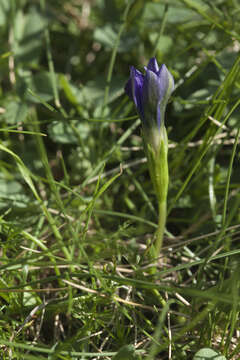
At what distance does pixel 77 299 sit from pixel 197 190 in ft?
2.23

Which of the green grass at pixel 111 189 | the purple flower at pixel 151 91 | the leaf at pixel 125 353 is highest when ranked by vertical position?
A: the purple flower at pixel 151 91

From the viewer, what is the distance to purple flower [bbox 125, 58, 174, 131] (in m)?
1.22

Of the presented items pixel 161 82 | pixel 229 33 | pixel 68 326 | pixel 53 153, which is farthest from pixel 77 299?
pixel 229 33

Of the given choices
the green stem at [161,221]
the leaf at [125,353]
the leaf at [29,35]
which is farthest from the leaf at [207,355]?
the leaf at [29,35]

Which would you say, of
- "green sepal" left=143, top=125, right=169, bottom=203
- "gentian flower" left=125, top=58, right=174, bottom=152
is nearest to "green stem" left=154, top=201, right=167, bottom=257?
"green sepal" left=143, top=125, right=169, bottom=203

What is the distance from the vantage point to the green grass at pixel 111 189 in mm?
1233

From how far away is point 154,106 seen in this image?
4.04 feet

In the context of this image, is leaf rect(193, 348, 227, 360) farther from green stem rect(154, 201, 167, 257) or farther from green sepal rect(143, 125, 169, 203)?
green sepal rect(143, 125, 169, 203)

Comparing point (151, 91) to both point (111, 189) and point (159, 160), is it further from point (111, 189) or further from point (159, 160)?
point (111, 189)

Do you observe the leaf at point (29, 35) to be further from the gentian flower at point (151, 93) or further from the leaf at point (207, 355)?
the leaf at point (207, 355)

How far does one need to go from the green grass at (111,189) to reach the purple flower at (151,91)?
17 cm

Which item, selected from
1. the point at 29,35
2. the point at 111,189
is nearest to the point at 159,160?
the point at 111,189

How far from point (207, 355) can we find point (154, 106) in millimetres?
694

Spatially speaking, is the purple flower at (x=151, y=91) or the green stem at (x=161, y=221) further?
the green stem at (x=161, y=221)
